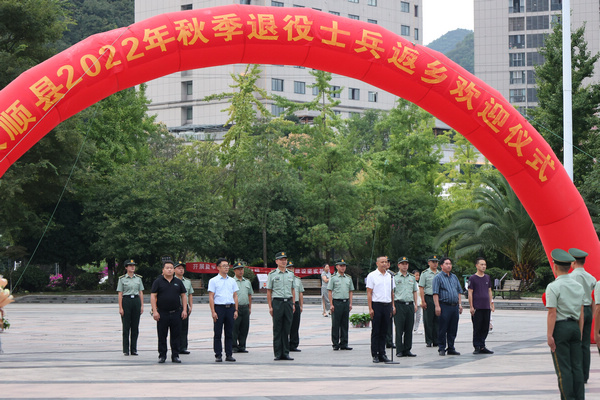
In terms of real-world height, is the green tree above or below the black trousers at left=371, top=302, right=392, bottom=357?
above

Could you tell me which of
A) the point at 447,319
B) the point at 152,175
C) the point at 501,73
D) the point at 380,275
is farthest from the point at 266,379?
the point at 501,73

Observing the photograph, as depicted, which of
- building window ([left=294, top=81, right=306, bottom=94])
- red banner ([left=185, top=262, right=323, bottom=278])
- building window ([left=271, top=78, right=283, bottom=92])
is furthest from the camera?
building window ([left=294, top=81, right=306, bottom=94])

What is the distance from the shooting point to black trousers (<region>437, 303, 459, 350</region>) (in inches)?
559

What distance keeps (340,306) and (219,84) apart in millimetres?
68575

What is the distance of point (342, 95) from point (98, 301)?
6252 centimetres

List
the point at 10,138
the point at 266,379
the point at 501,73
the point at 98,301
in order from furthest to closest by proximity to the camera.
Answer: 1. the point at 501,73
2. the point at 98,301
3. the point at 10,138
4. the point at 266,379

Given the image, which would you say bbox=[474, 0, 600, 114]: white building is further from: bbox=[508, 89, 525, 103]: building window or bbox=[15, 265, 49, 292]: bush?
bbox=[15, 265, 49, 292]: bush

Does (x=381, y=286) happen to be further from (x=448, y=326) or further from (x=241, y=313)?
(x=241, y=313)

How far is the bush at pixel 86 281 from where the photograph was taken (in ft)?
141

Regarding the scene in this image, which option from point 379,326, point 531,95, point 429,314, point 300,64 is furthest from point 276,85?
point 379,326

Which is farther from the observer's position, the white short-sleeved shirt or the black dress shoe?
the white short-sleeved shirt

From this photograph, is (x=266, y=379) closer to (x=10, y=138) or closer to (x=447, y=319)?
(x=447, y=319)

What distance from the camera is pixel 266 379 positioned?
11195 mm

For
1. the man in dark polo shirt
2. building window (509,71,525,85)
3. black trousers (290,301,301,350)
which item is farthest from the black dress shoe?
building window (509,71,525,85)
